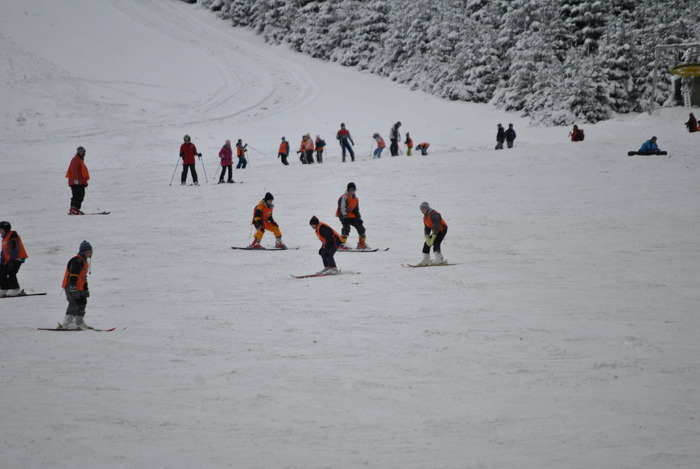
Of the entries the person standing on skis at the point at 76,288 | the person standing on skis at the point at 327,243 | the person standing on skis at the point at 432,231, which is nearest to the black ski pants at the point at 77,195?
the person standing on skis at the point at 327,243

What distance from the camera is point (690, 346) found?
662 cm

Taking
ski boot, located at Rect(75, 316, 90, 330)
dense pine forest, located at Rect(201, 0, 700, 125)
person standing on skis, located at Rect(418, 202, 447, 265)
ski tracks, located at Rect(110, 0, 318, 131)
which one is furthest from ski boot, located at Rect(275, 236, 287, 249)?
dense pine forest, located at Rect(201, 0, 700, 125)

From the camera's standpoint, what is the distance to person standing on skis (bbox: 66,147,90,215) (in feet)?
49.3

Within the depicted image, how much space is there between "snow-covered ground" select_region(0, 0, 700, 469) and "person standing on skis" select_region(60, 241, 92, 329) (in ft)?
1.03

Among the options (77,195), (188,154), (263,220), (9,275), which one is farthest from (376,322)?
(188,154)

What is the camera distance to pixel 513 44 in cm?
3662

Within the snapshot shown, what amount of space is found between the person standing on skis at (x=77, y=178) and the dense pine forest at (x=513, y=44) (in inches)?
933

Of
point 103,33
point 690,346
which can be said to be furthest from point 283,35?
point 690,346

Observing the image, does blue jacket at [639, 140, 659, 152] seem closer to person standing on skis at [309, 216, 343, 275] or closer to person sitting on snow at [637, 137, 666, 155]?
person sitting on snow at [637, 137, 666, 155]

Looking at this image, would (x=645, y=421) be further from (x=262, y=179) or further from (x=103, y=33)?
(x=103, y=33)

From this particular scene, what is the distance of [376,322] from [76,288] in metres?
3.97

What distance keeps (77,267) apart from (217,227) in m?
6.76

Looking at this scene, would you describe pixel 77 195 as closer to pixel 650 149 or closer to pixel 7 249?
pixel 7 249

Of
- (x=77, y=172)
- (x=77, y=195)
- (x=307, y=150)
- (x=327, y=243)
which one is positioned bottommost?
(x=327, y=243)
